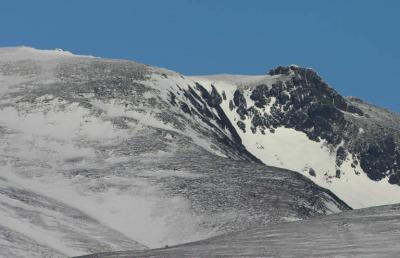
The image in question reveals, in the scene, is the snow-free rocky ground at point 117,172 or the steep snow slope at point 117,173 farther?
the steep snow slope at point 117,173

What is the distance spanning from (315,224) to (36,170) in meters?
63.5

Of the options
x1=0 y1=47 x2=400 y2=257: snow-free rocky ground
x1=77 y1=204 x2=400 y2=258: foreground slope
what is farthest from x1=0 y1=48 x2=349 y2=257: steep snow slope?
x1=77 y1=204 x2=400 y2=258: foreground slope

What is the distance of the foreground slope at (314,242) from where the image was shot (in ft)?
131

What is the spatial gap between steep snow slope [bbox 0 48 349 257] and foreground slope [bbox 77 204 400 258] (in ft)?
95.7

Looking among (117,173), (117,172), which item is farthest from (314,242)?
(117,172)

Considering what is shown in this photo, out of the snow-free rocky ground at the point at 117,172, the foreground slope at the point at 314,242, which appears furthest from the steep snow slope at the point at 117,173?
the foreground slope at the point at 314,242

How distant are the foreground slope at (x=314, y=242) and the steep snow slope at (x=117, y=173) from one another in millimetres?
29160

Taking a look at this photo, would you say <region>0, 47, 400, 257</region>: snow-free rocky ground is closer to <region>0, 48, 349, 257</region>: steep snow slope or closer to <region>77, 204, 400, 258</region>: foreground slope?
<region>0, 48, 349, 257</region>: steep snow slope

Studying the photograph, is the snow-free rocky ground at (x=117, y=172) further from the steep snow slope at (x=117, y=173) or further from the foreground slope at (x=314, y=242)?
the foreground slope at (x=314, y=242)

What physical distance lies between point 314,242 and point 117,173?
70.1 meters

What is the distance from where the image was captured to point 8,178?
107 metres

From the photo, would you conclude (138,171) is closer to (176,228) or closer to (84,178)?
(84,178)

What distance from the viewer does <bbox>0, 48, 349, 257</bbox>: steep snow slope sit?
Result: 90.6 meters

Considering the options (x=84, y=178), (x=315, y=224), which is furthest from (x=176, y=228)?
(x=315, y=224)
